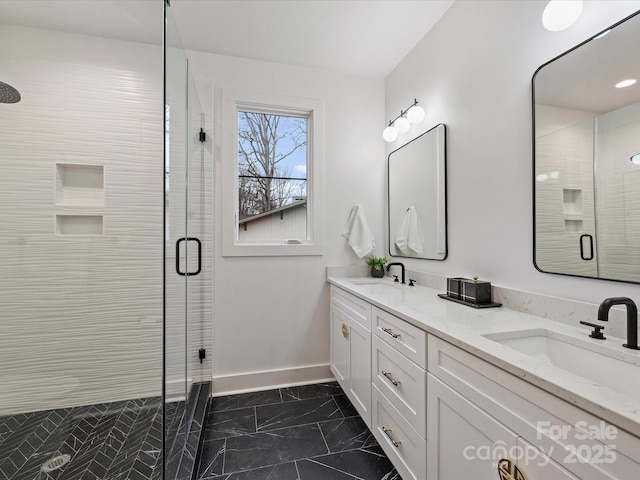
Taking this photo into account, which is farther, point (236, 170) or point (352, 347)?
point (236, 170)

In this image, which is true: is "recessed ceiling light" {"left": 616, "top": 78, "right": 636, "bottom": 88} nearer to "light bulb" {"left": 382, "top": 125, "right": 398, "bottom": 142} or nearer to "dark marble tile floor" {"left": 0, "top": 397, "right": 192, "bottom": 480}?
"light bulb" {"left": 382, "top": 125, "right": 398, "bottom": 142}

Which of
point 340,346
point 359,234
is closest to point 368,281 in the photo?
point 359,234

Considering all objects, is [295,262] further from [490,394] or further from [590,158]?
[590,158]

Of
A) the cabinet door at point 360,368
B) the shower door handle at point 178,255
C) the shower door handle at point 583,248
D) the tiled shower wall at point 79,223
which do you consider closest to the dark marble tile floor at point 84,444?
the tiled shower wall at point 79,223

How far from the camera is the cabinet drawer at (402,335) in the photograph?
3.80 ft

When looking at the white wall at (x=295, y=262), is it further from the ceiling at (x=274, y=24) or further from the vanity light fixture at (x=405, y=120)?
the vanity light fixture at (x=405, y=120)

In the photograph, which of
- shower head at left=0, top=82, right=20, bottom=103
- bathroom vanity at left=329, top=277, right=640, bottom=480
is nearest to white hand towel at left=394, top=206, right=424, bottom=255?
bathroom vanity at left=329, top=277, right=640, bottom=480

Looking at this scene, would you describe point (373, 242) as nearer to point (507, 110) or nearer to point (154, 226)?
point (507, 110)

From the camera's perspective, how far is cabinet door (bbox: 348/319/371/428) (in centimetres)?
166

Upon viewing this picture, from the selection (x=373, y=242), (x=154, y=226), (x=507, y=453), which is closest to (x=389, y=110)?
(x=373, y=242)

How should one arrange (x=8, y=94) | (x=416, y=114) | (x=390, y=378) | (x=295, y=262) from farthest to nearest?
(x=295, y=262) < (x=416, y=114) < (x=390, y=378) < (x=8, y=94)

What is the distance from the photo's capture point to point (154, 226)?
1737 millimetres

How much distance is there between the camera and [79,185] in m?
1.56

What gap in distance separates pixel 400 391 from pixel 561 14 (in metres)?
1.69
